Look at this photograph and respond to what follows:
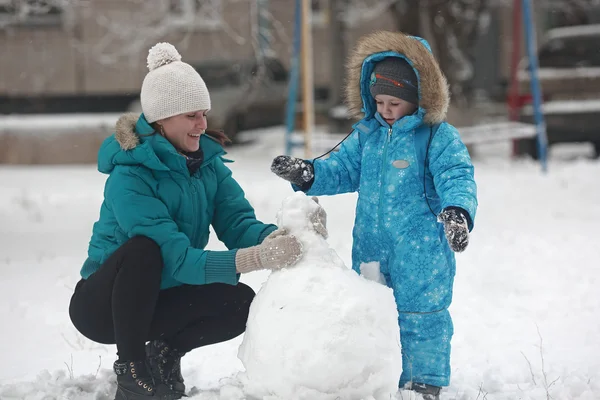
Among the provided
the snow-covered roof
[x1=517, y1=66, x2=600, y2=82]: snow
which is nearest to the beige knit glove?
[x1=517, y1=66, x2=600, y2=82]: snow

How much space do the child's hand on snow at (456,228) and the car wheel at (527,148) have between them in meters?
8.94

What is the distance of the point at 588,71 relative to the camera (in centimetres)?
1056

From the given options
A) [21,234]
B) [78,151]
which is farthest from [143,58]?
[21,234]

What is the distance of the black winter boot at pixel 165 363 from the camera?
307 centimetres

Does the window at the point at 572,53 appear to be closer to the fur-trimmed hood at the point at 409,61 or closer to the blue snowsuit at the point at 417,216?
the fur-trimmed hood at the point at 409,61

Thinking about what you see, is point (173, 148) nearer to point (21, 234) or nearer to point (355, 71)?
point (355, 71)

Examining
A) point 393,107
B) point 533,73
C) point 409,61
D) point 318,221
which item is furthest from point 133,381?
point 533,73

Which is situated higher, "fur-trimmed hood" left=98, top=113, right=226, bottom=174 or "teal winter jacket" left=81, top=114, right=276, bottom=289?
"fur-trimmed hood" left=98, top=113, right=226, bottom=174

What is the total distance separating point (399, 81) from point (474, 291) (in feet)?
7.01

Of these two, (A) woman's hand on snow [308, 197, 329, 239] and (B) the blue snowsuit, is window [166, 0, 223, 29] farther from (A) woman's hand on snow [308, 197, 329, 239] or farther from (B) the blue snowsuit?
(A) woman's hand on snow [308, 197, 329, 239]

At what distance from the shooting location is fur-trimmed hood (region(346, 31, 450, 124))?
3041 millimetres

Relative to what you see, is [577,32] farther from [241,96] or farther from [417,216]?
[417,216]

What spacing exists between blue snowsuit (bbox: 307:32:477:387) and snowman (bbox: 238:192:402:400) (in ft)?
1.19

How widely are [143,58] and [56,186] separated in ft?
14.4
